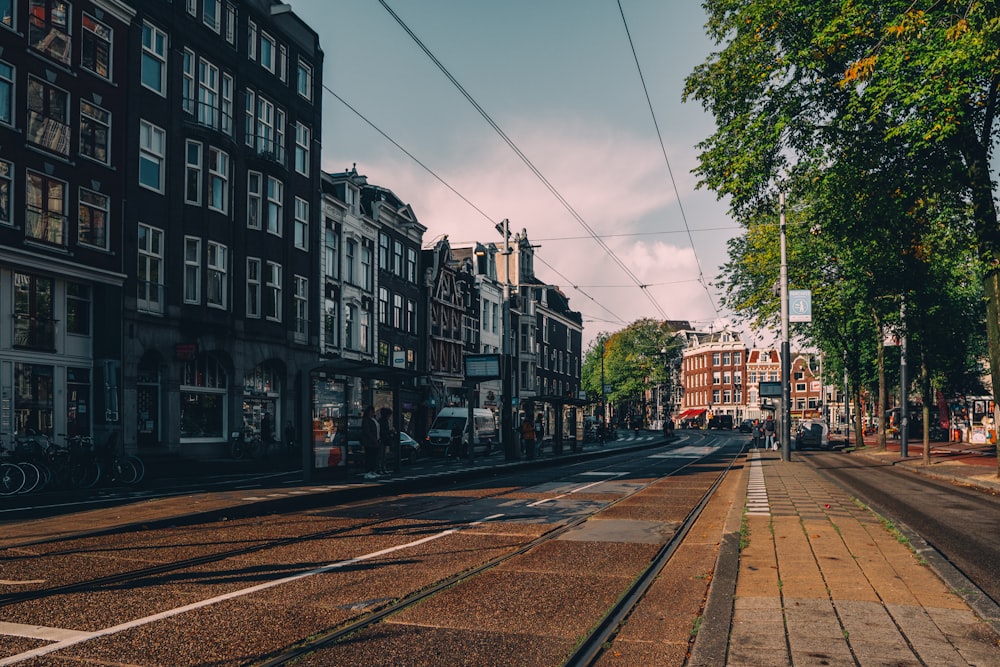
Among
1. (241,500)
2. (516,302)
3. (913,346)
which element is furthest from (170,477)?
(516,302)

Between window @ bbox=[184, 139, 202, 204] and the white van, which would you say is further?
the white van

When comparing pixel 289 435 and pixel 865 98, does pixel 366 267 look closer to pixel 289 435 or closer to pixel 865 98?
pixel 289 435

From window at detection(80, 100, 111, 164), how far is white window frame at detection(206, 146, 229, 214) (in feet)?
14.7

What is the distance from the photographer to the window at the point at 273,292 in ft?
113

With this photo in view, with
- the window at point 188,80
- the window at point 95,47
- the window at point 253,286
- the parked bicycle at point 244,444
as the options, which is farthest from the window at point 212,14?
the parked bicycle at point 244,444

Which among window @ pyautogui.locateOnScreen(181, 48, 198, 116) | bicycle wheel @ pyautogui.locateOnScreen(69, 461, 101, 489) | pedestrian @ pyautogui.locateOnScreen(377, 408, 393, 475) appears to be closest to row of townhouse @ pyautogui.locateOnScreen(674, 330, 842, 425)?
window @ pyautogui.locateOnScreen(181, 48, 198, 116)

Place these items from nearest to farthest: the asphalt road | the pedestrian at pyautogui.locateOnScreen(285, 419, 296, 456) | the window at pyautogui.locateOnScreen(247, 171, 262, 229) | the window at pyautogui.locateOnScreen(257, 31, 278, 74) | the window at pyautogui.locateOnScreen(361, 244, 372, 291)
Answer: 1. the asphalt road
2. the window at pyautogui.locateOnScreen(247, 171, 262, 229)
3. the pedestrian at pyautogui.locateOnScreen(285, 419, 296, 456)
4. the window at pyautogui.locateOnScreen(257, 31, 278, 74)
5. the window at pyautogui.locateOnScreen(361, 244, 372, 291)

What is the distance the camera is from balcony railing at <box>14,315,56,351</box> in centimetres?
2397

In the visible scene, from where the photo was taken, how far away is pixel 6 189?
77.3 feet

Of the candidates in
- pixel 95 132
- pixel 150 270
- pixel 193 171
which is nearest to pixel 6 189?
pixel 95 132

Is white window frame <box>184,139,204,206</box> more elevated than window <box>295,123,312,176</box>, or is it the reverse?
window <box>295,123,312,176</box>

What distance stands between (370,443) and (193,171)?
14453mm

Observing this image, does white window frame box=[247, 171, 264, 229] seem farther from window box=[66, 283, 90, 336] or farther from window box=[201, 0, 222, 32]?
window box=[66, 283, 90, 336]

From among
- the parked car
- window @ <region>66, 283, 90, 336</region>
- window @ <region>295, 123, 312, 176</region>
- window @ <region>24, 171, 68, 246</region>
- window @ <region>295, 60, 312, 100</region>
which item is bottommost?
the parked car
